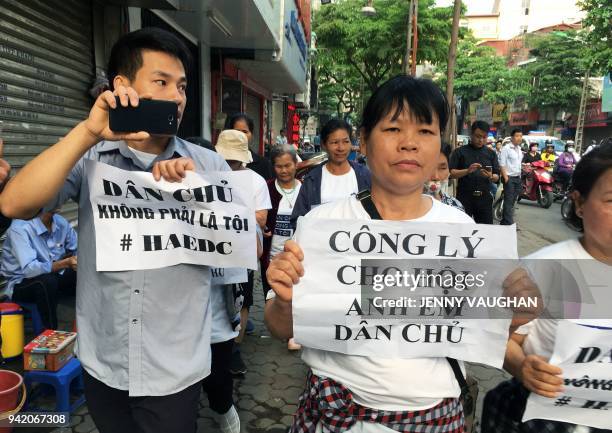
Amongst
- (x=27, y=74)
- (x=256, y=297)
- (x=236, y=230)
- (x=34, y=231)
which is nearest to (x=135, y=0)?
(x=27, y=74)

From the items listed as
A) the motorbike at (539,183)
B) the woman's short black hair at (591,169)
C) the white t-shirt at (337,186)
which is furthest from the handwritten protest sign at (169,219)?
the motorbike at (539,183)

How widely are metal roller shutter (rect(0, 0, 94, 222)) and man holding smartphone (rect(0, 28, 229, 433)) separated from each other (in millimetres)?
3041

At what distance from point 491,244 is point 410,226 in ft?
0.77

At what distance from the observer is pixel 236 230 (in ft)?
5.41

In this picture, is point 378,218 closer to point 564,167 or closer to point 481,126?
point 481,126

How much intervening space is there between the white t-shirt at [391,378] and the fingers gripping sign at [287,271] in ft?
0.76

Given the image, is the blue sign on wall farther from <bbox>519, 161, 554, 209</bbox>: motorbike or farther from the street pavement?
<bbox>519, 161, 554, 209</bbox>: motorbike

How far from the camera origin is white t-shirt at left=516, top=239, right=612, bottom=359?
4.48 ft

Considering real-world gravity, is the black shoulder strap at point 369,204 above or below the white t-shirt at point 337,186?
above

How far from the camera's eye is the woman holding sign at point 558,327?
4.45ft

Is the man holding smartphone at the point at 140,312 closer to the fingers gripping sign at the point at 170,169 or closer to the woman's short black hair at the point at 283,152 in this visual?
the fingers gripping sign at the point at 170,169

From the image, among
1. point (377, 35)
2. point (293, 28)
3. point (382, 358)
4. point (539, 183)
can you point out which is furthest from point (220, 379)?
point (377, 35)

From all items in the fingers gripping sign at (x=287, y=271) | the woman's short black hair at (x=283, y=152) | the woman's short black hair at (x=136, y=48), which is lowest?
the fingers gripping sign at (x=287, y=271)

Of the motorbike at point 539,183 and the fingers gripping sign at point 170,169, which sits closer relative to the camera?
the fingers gripping sign at point 170,169
